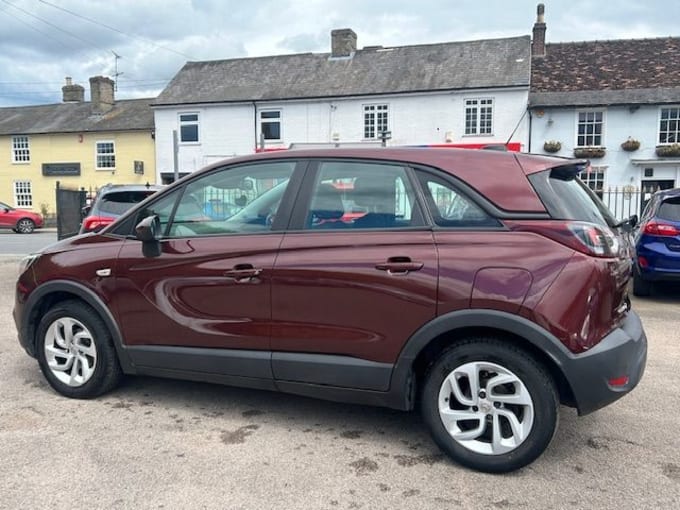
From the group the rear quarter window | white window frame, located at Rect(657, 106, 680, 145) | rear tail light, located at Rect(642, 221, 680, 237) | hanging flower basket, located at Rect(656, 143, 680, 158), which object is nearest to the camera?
the rear quarter window

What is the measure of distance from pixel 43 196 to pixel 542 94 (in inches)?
1095

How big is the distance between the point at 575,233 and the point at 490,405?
3.32 feet

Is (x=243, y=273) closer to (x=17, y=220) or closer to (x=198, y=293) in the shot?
(x=198, y=293)

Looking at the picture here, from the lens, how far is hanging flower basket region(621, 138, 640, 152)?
23.3 m

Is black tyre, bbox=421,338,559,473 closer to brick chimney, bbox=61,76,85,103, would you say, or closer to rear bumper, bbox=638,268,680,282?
rear bumper, bbox=638,268,680,282

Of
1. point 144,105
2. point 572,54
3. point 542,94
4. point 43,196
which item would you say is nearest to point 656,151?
point 542,94

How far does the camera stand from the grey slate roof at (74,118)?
32.4 metres

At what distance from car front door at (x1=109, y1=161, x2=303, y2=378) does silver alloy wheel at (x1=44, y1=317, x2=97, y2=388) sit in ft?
1.28

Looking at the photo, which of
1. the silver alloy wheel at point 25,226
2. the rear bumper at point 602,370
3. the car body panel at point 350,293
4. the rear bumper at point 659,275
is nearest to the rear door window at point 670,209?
the rear bumper at point 659,275

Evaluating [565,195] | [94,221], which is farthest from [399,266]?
[94,221]

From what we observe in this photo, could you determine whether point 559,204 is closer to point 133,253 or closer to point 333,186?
point 333,186

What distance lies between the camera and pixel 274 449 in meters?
3.40

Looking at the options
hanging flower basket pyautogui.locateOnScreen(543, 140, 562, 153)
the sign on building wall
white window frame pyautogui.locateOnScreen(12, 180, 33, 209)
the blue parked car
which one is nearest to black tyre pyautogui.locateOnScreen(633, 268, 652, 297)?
the blue parked car

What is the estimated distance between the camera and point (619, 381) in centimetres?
303
